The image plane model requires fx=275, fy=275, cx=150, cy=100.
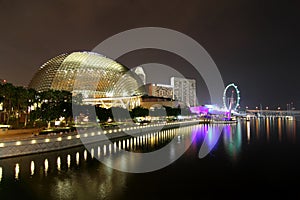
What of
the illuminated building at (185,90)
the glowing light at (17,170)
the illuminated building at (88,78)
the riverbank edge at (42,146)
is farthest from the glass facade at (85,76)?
the illuminated building at (185,90)

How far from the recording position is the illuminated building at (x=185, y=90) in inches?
6319

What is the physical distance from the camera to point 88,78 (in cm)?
6028

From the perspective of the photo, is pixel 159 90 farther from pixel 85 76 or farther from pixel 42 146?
pixel 42 146

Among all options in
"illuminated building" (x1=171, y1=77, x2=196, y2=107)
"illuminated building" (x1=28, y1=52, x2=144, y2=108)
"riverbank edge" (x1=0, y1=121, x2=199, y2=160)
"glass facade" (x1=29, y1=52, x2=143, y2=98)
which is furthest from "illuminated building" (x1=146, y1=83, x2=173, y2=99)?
"riverbank edge" (x1=0, y1=121, x2=199, y2=160)

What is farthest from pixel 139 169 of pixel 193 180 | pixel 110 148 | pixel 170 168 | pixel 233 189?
pixel 110 148

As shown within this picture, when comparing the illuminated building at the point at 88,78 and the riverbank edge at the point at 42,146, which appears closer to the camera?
the riverbank edge at the point at 42,146

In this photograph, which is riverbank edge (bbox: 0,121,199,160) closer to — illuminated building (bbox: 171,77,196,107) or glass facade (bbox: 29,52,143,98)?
glass facade (bbox: 29,52,143,98)

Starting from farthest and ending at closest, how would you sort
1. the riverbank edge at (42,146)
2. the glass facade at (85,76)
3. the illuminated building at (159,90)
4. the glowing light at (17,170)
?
the illuminated building at (159,90)
the glass facade at (85,76)
the riverbank edge at (42,146)
the glowing light at (17,170)

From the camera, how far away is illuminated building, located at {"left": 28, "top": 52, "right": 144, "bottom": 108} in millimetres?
58250

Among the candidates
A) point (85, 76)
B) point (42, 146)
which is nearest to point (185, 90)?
point (85, 76)

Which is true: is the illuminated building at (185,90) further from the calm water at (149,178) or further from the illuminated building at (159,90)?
the calm water at (149,178)

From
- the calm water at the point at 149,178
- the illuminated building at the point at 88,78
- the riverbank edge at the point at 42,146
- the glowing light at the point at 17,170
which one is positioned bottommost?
the calm water at the point at 149,178

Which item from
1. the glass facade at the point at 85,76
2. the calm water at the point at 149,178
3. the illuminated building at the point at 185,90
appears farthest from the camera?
the illuminated building at the point at 185,90

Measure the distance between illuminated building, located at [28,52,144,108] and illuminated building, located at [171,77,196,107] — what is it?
3503 inches
